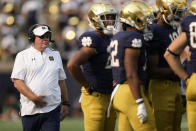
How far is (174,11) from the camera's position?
23.6 ft

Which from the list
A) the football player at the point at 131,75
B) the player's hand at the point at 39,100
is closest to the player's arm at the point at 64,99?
the player's hand at the point at 39,100

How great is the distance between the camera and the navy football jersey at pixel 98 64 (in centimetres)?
710

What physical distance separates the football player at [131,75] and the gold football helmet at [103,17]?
62cm

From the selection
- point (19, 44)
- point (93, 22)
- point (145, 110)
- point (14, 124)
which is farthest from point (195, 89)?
point (19, 44)

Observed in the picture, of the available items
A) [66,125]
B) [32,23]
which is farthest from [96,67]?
[32,23]

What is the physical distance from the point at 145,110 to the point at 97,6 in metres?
1.66

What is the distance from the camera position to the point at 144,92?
640cm

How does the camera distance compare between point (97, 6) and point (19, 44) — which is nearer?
point (97, 6)

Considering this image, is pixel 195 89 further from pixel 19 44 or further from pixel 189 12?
pixel 19 44

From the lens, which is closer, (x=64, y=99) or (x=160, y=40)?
(x=160, y=40)

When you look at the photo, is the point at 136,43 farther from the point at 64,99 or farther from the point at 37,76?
the point at 64,99

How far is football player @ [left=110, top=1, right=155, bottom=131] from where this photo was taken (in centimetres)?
612

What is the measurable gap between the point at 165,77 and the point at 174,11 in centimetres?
74

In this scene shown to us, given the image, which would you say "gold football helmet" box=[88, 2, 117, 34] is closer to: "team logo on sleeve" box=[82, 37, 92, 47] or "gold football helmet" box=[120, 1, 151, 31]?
"team logo on sleeve" box=[82, 37, 92, 47]
